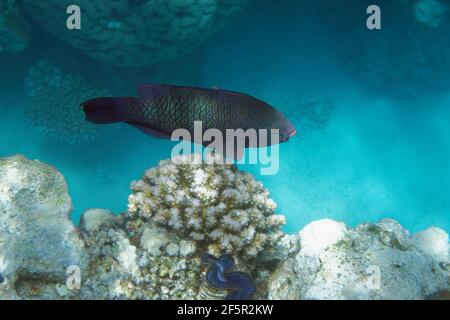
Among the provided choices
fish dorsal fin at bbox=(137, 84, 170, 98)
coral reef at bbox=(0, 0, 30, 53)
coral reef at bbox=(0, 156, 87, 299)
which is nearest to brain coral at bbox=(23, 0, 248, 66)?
coral reef at bbox=(0, 0, 30, 53)

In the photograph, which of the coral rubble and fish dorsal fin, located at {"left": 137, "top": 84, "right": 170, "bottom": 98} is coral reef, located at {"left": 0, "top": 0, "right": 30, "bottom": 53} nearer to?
fish dorsal fin, located at {"left": 137, "top": 84, "right": 170, "bottom": 98}

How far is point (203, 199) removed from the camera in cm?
286

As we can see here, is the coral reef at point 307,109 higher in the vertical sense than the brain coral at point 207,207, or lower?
higher

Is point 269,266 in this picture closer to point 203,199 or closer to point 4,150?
point 203,199

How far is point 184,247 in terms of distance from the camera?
110 inches

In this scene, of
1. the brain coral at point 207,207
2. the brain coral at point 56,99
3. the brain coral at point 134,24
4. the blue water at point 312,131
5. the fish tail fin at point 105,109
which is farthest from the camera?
the blue water at point 312,131

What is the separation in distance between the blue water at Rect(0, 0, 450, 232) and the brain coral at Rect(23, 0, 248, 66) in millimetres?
1915

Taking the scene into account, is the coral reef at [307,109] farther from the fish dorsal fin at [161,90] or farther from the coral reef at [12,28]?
the fish dorsal fin at [161,90]

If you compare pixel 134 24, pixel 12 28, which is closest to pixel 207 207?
pixel 134 24

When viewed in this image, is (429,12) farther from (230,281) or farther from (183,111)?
(230,281)

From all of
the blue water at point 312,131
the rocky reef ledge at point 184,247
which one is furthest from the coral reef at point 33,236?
the blue water at point 312,131

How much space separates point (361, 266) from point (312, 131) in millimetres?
8382

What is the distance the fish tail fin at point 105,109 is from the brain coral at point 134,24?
4.63 metres

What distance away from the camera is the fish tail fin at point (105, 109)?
1929mm
